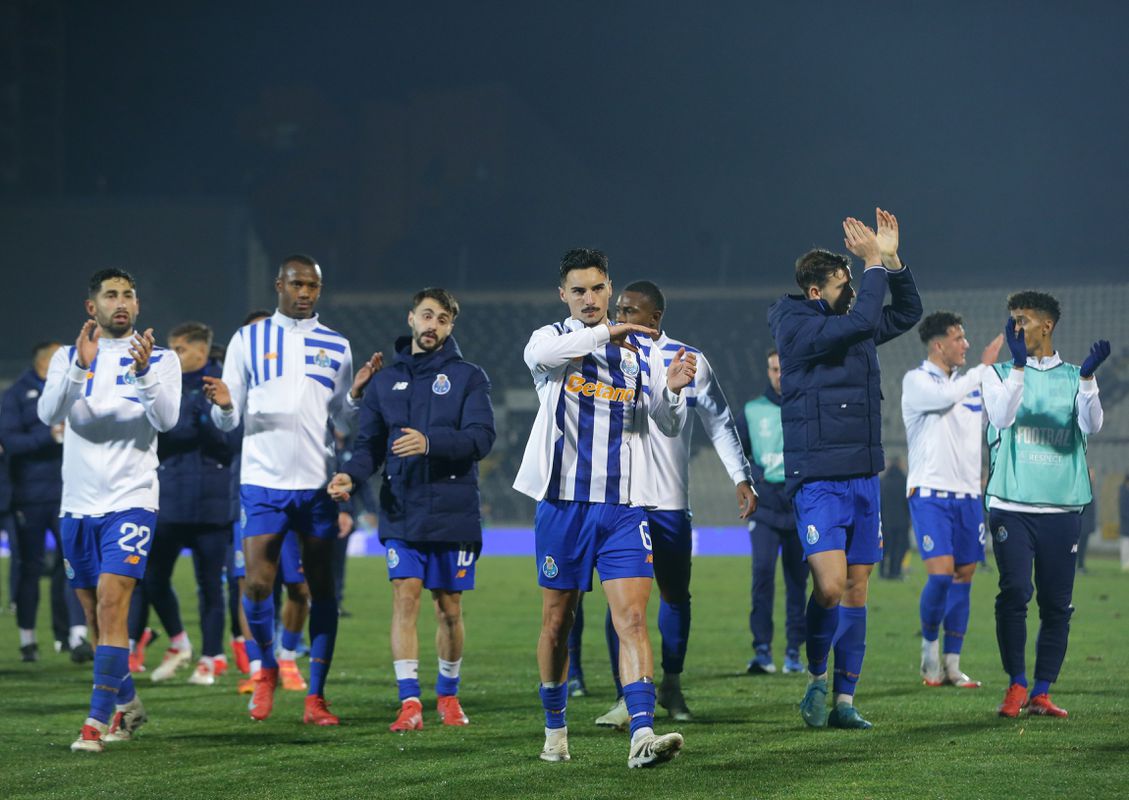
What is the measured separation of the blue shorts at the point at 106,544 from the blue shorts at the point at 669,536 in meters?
2.65

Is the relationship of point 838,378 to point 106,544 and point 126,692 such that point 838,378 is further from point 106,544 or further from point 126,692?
point 126,692

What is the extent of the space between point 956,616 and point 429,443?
171 inches

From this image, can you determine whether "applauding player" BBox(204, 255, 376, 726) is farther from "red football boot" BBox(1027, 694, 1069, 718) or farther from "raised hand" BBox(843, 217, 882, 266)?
"red football boot" BBox(1027, 694, 1069, 718)

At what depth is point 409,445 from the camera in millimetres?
7094

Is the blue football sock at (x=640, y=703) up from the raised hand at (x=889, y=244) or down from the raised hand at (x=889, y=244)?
down

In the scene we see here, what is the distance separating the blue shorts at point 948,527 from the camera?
973cm

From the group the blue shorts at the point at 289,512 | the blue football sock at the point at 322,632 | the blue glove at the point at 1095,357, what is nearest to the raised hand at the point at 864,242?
the blue glove at the point at 1095,357

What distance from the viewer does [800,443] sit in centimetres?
732

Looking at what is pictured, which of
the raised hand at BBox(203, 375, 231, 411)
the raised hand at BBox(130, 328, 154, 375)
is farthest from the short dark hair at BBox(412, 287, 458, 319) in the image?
the raised hand at BBox(130, 328, 154, 375)

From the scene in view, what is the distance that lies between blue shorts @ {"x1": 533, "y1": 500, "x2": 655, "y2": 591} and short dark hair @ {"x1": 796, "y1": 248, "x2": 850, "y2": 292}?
6.61ft

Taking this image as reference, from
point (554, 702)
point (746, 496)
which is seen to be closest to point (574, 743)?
point (554, 702)

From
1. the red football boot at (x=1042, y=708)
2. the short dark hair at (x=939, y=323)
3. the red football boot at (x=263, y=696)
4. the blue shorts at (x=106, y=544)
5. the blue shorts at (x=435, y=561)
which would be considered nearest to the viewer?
the blue shorts at (x=106, y=544)

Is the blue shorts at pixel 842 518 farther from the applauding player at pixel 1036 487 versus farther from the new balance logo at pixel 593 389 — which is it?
the new balance logo at pixel 593 389

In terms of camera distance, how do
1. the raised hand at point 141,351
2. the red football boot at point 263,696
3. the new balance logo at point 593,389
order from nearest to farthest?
the new balance logo at point 593,389
the raised hand at point 141,351
the red football boot at point 263,696
